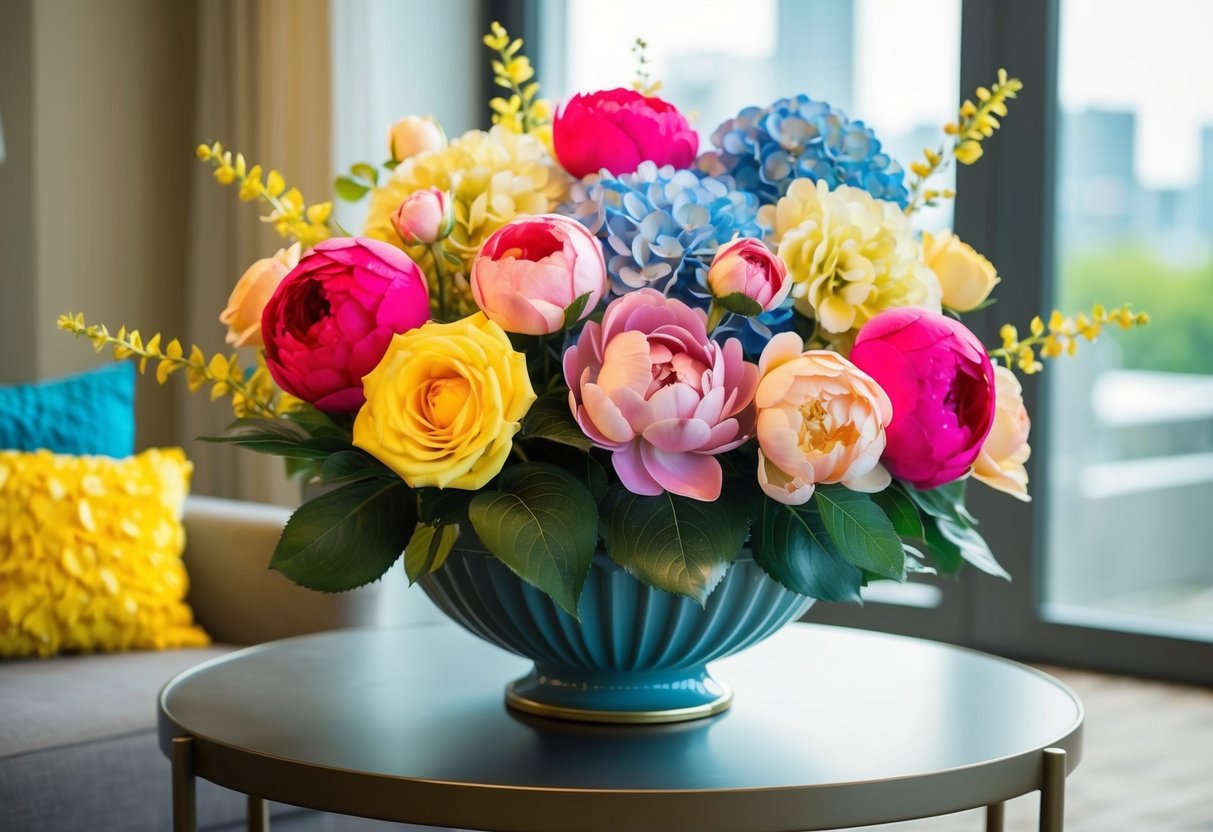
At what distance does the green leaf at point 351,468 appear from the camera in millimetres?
935

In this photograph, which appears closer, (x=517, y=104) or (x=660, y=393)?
(x=660, y=393)

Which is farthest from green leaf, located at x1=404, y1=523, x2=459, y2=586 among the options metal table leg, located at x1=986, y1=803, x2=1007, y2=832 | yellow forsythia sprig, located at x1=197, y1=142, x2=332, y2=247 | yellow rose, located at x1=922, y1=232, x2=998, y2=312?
metal table leg, located at x1=986, y1=803, x2=1007, y2=832

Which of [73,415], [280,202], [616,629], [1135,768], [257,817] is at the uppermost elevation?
[280,202]

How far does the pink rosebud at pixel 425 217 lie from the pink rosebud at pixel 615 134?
0.11 metres

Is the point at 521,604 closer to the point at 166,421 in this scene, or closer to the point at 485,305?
the point at 485,305

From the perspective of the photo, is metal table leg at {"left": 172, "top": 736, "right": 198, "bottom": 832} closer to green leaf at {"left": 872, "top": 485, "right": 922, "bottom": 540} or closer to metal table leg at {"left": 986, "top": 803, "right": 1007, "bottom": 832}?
green leaf at {"left": 872, "top": 485, "right": 922, "bottom": 540}

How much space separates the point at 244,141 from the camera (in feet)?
12.6

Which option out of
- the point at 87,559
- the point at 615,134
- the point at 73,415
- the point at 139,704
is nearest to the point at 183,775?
the point at 615,134

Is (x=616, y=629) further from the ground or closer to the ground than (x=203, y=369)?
closer to the ground

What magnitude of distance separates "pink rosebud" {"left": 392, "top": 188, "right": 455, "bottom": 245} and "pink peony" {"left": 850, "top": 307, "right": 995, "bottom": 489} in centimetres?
31

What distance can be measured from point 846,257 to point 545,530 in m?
0.29

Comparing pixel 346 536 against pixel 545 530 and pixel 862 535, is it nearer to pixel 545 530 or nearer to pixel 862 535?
pixel 545 530

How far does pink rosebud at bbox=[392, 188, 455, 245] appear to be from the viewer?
1.01 m

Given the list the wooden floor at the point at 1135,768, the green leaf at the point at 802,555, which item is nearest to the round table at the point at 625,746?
the green leaf at the point at 802,555
